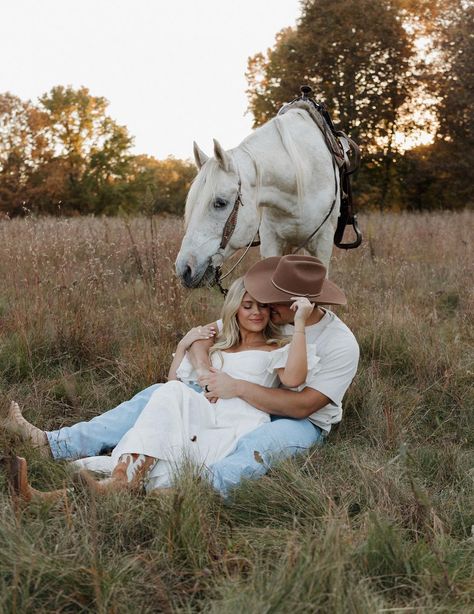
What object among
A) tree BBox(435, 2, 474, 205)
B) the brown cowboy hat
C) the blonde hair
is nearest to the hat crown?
the brown cowboy hat

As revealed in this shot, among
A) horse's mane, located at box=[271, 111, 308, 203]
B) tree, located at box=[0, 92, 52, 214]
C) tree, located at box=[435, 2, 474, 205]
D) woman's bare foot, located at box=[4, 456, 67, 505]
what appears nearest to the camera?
woman's bare foot, located at box=[4, 456, 67, 505]

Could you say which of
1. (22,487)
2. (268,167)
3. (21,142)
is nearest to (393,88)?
(21,142)

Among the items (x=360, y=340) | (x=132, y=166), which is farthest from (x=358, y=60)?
(x=360, y=340)

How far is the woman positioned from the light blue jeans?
0.35ft

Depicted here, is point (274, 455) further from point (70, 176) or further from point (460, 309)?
point (70, 176)

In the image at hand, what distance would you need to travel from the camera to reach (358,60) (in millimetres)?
23750

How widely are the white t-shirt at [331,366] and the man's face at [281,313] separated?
0.43 ft

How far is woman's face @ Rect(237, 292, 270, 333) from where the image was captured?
345 centimetres

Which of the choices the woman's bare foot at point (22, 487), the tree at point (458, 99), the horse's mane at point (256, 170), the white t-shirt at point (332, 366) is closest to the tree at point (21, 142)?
the tree at point (458, 99)

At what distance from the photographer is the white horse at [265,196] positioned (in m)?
3.83

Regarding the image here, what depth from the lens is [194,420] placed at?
10.3 ft

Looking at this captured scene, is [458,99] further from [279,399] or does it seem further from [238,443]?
[238,443]

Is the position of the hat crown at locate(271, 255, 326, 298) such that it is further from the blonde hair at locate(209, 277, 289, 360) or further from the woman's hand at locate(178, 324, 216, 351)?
the woman's hand at locate(178, 324, 216, 351)

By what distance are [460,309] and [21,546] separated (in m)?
4.91
